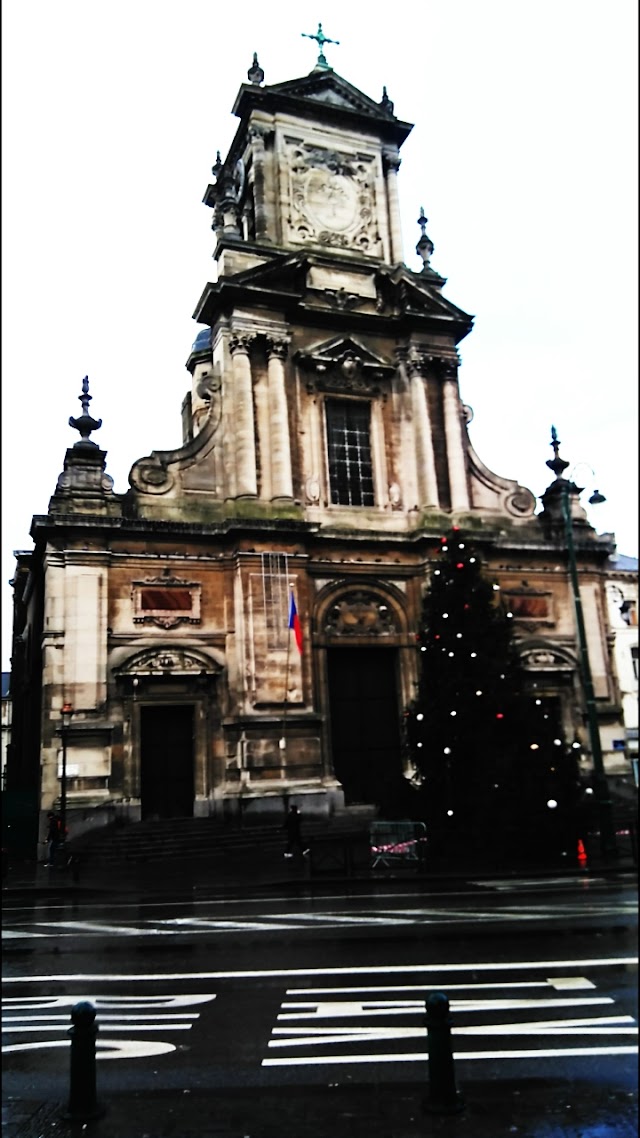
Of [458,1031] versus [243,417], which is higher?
[243,417]

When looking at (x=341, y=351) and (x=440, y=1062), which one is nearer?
(x=440, y=1062)

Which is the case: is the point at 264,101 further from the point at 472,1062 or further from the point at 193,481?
the point at 472,1062

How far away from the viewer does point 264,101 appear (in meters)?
31.6

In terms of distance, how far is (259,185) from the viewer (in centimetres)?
3111

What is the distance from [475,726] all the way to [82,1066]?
54.7ft

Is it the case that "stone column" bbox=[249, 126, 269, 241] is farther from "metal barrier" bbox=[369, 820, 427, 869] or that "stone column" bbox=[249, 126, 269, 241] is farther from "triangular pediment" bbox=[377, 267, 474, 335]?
"metal barrier" bbox=[369, 820, 427, 869]

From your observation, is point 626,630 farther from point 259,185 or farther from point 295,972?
point 295,972

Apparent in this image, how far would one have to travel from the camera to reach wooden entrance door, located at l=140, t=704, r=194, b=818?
80.0ft

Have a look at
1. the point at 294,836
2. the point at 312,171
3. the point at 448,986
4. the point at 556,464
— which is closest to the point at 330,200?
the point at 312,171

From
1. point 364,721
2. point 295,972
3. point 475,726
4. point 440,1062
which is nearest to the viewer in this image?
point 440,1062

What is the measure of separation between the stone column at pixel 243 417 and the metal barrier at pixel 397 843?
37.3ft

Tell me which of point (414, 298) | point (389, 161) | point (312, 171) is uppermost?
point (389, 161)

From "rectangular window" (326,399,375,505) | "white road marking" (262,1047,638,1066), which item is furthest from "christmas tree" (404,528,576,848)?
"white road marking" (262,1047,638,1066)

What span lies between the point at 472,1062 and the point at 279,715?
18541 mm
